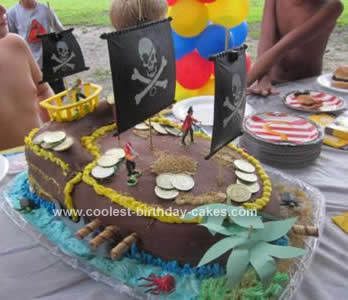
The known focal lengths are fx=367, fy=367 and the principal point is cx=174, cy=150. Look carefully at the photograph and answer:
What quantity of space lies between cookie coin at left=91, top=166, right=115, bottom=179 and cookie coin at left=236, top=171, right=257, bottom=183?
0.95 feet

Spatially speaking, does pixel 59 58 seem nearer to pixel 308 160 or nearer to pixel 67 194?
pixel 67 194

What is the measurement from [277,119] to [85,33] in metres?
4.68

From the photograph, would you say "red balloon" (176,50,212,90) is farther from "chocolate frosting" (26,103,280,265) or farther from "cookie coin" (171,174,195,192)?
"cookie coin" (171,174,195,192)

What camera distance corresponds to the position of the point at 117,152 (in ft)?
2.95

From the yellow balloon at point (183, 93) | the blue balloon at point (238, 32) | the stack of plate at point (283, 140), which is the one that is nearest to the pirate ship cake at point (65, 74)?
the stack of plate at point (283, 140)

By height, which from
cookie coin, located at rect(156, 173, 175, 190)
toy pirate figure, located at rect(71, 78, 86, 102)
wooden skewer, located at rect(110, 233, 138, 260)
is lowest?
wooden skewer, located at rect(110, 233, 138, 260)

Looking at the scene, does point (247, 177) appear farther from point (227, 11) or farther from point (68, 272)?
point (227, 11)

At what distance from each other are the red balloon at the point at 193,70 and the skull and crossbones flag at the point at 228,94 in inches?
36.7

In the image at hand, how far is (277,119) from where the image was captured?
1.27 metres

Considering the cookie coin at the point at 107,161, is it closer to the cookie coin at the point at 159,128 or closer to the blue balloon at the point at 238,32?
the cookie coin at the point at 159,128

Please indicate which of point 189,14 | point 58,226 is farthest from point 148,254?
point 189,14

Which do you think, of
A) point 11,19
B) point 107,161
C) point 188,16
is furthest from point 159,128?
point 11,19

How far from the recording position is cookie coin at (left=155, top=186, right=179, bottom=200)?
0.77 meters

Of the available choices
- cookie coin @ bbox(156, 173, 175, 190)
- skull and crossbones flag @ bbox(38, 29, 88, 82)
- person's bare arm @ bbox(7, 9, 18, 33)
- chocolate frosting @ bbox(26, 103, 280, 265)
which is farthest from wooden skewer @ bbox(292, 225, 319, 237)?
person's bare arm @ bbox(7, 9, 18, 33)
